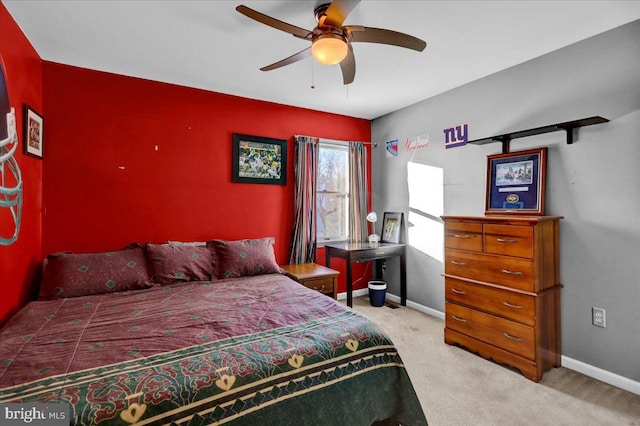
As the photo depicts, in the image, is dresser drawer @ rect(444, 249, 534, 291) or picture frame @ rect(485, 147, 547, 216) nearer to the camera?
dresser drawer @ rect(444, 249, 534, 291)

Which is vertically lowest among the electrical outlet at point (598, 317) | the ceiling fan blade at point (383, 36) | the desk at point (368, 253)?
the electrical outlet at point (598, 317)

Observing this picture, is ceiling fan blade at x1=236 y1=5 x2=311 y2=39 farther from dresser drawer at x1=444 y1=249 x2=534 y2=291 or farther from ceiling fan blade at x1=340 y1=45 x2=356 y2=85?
dresser drawer at x1=444 y1=249 x2=534 y2=291

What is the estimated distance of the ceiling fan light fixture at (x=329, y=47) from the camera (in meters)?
1.65

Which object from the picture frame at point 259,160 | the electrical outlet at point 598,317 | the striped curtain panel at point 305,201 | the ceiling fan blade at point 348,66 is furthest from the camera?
the striped curtain panel at point 305,201

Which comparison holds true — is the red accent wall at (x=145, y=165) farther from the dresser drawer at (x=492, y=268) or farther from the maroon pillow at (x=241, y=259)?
the dresser drawer at (x=492, y=268)

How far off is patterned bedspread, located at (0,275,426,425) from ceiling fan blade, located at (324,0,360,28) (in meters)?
1.65

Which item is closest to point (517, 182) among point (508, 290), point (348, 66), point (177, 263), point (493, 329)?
point (508, 290)

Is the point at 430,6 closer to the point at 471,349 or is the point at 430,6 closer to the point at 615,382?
the point at 471,349

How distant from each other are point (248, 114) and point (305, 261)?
1.84 m

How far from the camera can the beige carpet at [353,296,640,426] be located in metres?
1.83

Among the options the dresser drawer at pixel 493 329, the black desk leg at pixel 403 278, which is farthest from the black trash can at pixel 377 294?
the dresser drawer at pixel 493 329

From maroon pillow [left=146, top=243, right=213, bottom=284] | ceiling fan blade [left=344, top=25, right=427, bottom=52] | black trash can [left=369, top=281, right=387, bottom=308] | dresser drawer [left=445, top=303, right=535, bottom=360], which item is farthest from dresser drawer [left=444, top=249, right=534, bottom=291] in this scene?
maroon pillow [left=146, top=243, right=213, bottom=284]

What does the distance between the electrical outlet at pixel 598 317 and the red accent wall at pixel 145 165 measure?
2.86m

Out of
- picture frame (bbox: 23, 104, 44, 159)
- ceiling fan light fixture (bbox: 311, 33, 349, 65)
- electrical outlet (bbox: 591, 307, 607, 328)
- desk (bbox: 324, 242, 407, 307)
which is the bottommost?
electrical outlet (bbox: 591, 307, 607, 328)
